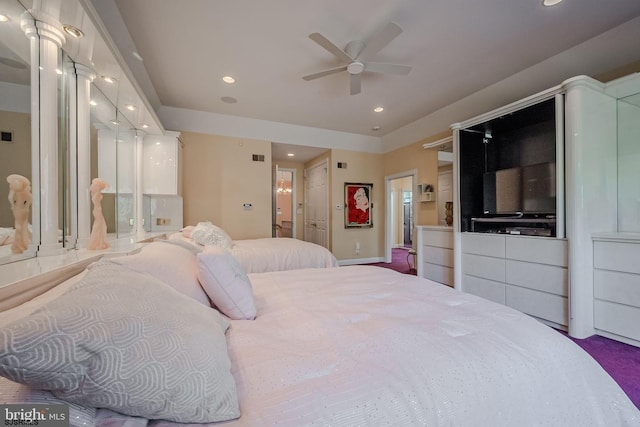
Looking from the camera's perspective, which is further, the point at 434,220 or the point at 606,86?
the point at 434,220

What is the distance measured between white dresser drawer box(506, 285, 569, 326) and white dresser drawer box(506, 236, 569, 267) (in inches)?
12.3

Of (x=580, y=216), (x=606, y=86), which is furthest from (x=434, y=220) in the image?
(x=606, y=86)

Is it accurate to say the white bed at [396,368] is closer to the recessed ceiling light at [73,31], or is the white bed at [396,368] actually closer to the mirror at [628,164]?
the recessed ceiling light at [73,31]

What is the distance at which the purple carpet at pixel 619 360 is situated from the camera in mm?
1518

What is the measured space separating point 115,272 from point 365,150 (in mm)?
5326

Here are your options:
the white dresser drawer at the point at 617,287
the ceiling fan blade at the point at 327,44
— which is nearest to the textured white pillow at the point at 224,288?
the ceiling fan blade at the point at 327,44

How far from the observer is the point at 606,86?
2.17 meters

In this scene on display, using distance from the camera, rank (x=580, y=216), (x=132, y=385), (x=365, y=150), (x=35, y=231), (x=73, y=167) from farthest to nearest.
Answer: (x=365, y=150) < (x=580, y=216) < (x=73, y=167) < (x=35, y=231) < (x=132, y=385)

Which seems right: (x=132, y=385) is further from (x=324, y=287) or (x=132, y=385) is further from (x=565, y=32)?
(x=565, y=32)

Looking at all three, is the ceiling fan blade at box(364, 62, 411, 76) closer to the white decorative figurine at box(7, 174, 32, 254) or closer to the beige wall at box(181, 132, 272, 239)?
the beige wall at box(181, 132, 272, 239)

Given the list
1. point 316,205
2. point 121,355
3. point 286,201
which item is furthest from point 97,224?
point 286,201

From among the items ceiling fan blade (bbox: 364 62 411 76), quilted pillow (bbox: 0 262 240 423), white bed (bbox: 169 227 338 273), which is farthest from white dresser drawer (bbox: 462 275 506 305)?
quilted pillow (bbox: 0 262 240 423)

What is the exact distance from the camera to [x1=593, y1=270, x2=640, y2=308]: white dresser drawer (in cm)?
190

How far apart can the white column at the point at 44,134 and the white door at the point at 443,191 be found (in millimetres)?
4376
